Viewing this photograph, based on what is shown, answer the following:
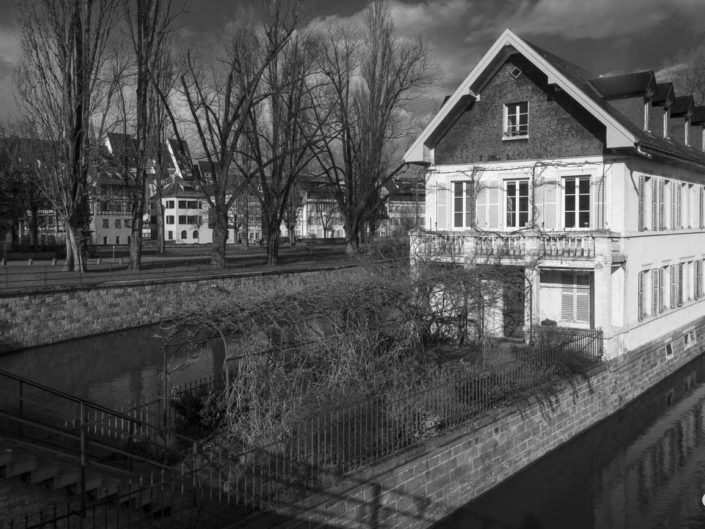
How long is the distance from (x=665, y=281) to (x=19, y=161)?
4899 cm

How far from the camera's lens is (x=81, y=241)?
3769cm

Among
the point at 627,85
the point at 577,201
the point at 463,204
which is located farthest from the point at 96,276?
the point at 627,85

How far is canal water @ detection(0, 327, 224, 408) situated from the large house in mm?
7952

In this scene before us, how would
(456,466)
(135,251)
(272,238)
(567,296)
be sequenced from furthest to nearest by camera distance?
(272,238), (135,251), (567,296), (456,466)

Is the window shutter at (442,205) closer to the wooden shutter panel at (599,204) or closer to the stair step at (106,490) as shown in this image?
the wooden shutter panel at (599,204)

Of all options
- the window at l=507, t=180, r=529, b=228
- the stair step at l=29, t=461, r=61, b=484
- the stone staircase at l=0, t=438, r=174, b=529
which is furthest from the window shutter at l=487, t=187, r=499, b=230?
the stair step at l=29, t=461, r=61, b=484

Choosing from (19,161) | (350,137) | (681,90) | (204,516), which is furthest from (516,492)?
(19,161)

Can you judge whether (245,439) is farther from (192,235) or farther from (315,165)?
(192,235)

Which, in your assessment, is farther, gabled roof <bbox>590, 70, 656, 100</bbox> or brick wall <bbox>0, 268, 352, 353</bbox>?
brick wall <bbox>0, 268, 352, 353</bbox>

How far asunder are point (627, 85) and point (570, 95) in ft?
12.0

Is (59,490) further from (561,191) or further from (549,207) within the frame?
(561,191)

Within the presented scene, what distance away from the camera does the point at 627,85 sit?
932 inches

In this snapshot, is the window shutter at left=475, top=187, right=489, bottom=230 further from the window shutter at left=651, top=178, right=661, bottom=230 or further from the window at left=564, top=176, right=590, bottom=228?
the window shutter at left=651, top=178, right=661, bottom=230

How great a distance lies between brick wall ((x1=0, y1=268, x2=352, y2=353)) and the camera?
87.1 ft
